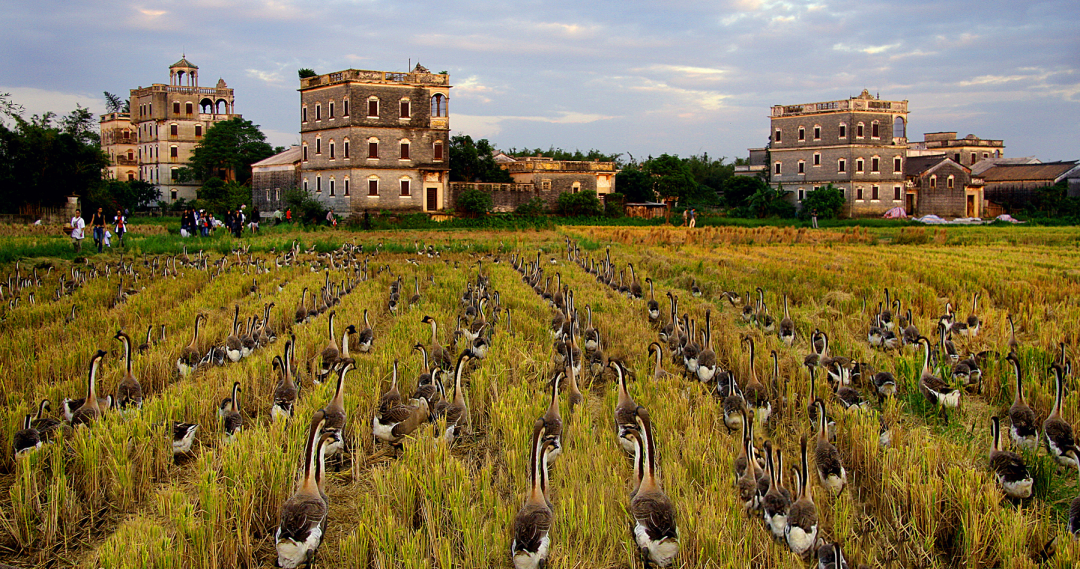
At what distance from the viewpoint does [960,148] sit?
268ft

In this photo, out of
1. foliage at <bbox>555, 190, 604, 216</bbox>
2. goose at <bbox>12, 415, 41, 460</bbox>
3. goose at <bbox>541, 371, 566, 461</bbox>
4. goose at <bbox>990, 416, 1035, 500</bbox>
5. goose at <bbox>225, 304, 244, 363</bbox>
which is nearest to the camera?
goose at <bbox>990, 416, 1035, 500</bbox>

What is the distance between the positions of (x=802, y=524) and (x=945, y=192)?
6667 centimetres

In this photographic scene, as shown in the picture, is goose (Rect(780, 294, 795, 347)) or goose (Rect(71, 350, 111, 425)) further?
goose (Rect(780, 294, 795, 347))

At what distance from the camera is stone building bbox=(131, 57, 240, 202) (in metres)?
80.1

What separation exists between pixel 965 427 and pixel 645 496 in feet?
12.7

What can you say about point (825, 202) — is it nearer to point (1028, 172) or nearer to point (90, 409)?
point (1028, 172)

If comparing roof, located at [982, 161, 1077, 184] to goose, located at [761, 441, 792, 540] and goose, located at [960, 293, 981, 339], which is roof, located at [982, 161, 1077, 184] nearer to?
goose, located at [960, 293, 981, 339]

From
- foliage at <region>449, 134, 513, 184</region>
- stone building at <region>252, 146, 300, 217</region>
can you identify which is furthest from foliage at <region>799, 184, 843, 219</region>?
stone building at <region>252, 146, 300, 217</region>

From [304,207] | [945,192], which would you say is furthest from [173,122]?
[945,192]

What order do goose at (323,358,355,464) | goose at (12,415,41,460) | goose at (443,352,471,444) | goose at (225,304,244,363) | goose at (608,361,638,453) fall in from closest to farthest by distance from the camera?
goose at (12,415,41,460) → goose at (323,358,355,464) → goose at (608,361,638,453) → goose at (443,352,471,444) → goose at (225,304,244,363)

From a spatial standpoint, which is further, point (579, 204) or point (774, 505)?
point (579, 204)

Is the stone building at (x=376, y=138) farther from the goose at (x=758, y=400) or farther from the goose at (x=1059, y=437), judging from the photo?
the goose at (x=1059, y=437)

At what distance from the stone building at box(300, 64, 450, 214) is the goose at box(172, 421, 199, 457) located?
45.9 metres

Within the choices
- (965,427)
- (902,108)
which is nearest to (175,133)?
(902,108)
